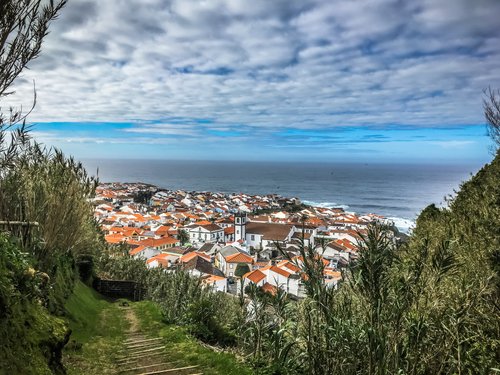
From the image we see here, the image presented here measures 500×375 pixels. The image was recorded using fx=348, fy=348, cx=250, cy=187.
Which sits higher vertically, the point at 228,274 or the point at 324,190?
the point at 324,190

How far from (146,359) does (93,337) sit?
288 cm

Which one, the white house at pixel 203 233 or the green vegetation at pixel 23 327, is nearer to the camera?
the green vegetation at pixel 23 327

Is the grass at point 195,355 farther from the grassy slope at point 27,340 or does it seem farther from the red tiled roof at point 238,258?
the red tiled roof at point 238,258

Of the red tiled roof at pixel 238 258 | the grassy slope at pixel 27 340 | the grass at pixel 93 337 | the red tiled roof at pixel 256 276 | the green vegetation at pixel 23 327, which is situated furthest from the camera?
the red tiled roof at pixel 238 258

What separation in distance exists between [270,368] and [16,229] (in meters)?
6.32

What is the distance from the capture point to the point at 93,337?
9422 mm

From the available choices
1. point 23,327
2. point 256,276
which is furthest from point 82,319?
point 256,276

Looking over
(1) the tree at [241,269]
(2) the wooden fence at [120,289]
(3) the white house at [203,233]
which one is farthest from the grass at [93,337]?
(3) the white house at [203,233]

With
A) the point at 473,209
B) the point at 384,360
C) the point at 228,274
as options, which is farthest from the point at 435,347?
the point at 228,274

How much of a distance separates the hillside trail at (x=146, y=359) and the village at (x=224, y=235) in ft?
48.4

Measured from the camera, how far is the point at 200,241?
64.8 meters

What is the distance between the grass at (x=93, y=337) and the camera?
22.2 ft

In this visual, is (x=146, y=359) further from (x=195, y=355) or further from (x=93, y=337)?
(x=93, y=337)

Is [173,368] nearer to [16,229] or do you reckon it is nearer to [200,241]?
[16,229]
